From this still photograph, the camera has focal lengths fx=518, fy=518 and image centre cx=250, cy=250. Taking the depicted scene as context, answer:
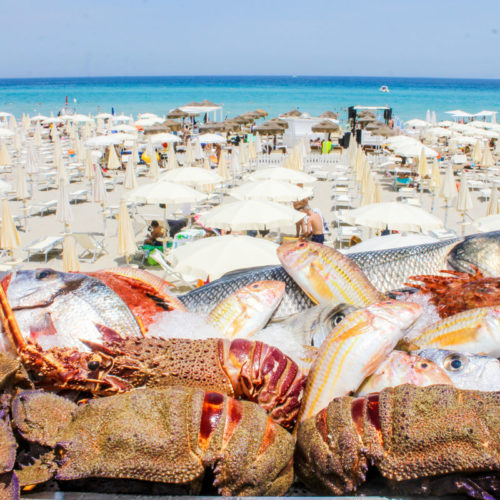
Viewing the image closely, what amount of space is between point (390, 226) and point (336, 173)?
36.1ft

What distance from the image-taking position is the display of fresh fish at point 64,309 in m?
1.85

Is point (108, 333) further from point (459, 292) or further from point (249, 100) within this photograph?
point (249, 100)

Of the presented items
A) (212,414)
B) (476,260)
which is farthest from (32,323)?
(476,260)

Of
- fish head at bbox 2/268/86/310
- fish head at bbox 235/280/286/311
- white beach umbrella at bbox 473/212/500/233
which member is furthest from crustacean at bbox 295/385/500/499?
white beach umbrella at bbox 473/212/500/233

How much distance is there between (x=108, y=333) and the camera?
72.7 inches

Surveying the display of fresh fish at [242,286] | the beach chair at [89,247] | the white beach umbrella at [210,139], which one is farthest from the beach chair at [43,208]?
the display of fresh fish at [242,286]

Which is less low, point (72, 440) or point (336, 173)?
point (72, 440)

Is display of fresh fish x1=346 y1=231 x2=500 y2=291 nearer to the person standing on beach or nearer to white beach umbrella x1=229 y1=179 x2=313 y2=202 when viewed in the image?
the person standing on beach

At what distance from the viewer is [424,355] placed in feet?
6.04

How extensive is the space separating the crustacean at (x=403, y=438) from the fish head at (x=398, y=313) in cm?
36

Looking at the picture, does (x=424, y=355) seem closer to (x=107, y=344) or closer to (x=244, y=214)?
(x=107, y=344)

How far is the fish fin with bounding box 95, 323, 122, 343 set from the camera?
1822 mm

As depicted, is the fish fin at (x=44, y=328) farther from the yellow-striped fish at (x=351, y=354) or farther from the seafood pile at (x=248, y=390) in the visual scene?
the yellow-striped fish at (x=351, y=354)

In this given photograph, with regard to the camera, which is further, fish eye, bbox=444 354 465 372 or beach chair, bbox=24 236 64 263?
beach chair, bbox=24 236 64 263
